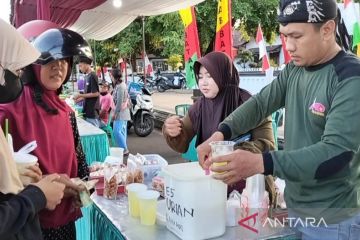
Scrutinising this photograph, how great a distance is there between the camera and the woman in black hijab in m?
2.22

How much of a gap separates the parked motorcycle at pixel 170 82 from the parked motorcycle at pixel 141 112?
12.3 meters

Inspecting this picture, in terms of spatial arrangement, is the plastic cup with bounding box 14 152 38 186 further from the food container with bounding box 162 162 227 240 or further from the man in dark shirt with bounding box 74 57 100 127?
the man in dark shirt with bounding box 74 57 100 127

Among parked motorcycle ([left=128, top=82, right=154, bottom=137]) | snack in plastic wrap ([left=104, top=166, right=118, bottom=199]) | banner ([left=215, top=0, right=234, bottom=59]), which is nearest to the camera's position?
snack in plastic wrap ([left=104, top=166, right=118, bottom=199])

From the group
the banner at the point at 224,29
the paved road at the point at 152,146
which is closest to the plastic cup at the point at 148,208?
the banner at the point at 224,29

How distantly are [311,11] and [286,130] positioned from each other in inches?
18.1

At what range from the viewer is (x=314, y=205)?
1.31 meters

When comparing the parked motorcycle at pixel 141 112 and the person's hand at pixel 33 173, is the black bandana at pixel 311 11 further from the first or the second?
the parked motorcycle at pixel 141 112

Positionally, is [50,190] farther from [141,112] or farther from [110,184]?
[141,112]

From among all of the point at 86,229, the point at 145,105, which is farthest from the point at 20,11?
the point at 86,229

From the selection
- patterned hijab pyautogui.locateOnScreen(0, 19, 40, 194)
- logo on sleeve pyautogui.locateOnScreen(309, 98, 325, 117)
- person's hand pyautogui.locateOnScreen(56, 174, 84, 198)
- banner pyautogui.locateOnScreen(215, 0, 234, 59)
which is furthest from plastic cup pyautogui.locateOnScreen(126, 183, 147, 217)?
banner pyautogui.locateOnScreen(215, 0, 234, 59)

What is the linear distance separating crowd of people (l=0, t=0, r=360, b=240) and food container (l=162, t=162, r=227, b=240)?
3.2 inches

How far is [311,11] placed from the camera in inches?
48.9

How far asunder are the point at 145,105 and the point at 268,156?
22.7 ft

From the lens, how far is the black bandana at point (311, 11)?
1.24 metres
